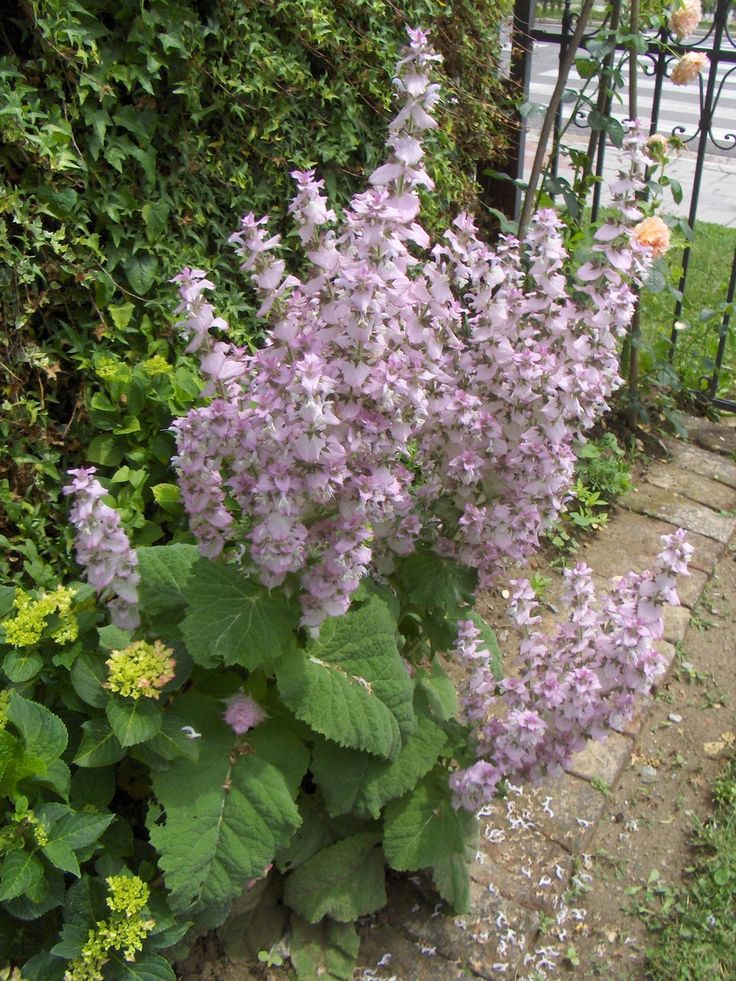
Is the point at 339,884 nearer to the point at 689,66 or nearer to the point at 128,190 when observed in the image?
the point at 128,190

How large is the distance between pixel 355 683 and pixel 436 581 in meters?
0.30

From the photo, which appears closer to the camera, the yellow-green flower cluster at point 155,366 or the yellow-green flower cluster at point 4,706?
the yellow-green flower cluster at point 4,706

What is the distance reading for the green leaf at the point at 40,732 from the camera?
6.45ft

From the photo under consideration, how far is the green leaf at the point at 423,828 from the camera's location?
217cm

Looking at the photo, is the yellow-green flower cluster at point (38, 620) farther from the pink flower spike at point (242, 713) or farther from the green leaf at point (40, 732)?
the pink flower spike at point (242, 713)

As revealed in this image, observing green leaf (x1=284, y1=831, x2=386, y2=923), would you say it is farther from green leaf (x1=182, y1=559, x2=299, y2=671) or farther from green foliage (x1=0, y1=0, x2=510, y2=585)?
green foliage (x1=0, y1=0, x2=510, y2=585)

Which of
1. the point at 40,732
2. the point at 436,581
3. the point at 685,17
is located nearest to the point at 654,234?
the point at 685,17

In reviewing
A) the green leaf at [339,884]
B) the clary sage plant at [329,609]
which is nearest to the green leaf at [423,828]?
the clary sage plant at [329,609]

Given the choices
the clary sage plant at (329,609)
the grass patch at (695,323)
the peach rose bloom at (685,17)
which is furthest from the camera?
the grass patch at (695,323)

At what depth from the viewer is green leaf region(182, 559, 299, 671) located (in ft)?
6.00

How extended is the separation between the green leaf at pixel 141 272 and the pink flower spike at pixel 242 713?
1.26 metres

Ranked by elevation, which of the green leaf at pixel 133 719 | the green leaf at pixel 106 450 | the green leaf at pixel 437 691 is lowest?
the green leaf at pixel 437 691

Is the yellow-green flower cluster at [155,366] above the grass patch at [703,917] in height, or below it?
above

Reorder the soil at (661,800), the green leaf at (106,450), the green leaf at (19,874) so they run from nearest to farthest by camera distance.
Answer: the green leaf at (19,874) < the soil at (661,800) < the green leaf at (106,450)
